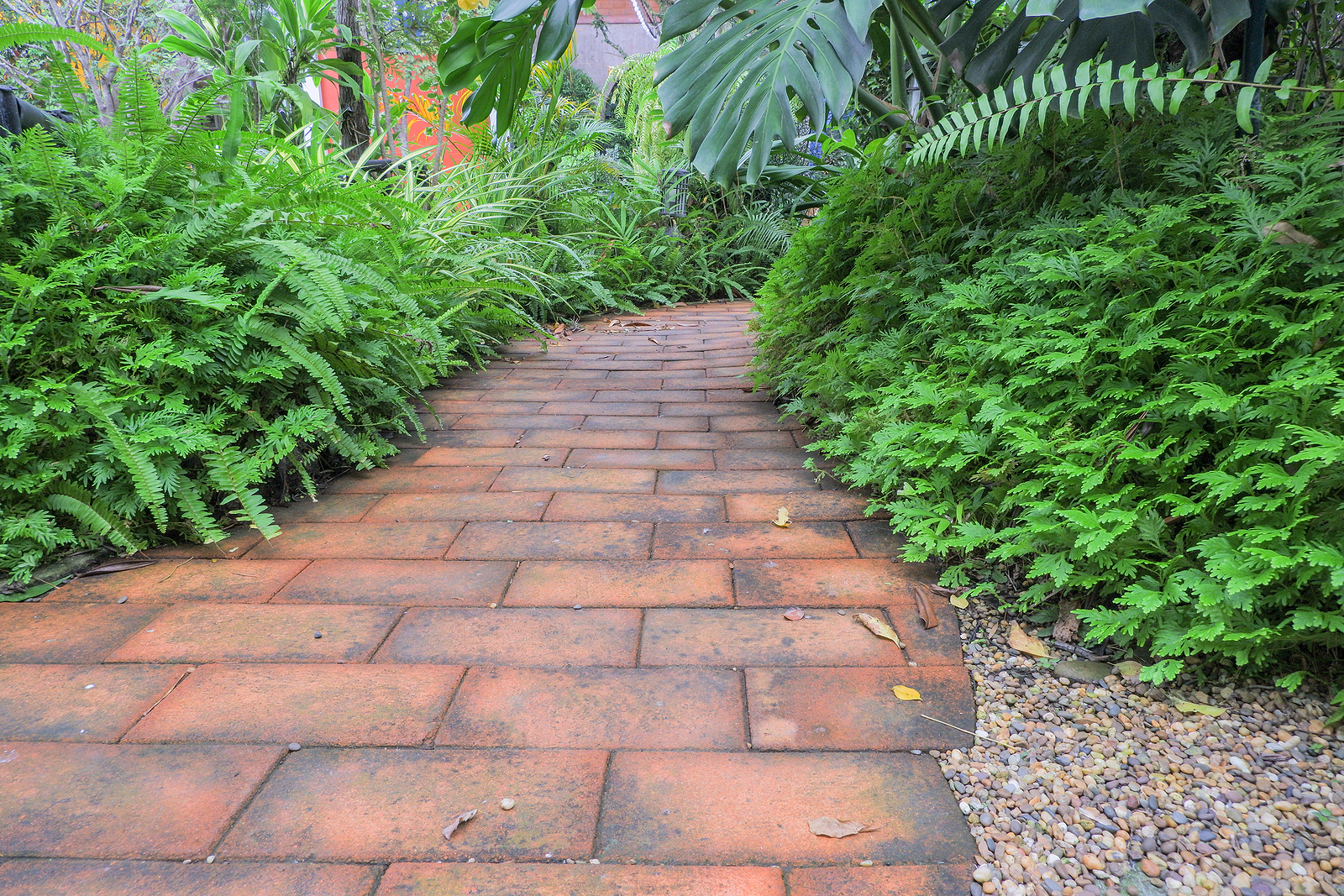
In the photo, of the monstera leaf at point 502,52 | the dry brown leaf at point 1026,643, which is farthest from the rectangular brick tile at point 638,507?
the monstera leaf at point 502,52

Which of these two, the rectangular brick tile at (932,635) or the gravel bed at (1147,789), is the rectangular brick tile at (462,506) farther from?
the gravel bed at (1147,789)

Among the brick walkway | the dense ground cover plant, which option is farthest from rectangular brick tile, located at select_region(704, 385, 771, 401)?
the brick walkway

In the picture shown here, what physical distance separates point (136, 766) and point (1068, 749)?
1389 mm

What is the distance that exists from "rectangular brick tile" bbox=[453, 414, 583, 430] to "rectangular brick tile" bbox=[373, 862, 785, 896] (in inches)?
77.3

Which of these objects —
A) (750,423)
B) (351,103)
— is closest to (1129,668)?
(750,423)

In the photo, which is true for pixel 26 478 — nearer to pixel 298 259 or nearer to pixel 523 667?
pixel 298 259

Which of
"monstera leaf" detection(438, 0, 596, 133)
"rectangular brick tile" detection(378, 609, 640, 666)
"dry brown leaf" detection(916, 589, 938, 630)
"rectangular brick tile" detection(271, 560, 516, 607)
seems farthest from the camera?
"monstera leaf" detection(438, 0, 596, 133)

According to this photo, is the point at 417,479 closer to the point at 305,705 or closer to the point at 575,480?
the point at 575,480

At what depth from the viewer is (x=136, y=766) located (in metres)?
1.15

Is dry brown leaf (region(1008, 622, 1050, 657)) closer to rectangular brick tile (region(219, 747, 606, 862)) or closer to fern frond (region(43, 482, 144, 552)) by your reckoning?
rectangular brick tile (region(219, 747, 606, 862))

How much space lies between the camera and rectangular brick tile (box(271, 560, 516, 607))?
165cm

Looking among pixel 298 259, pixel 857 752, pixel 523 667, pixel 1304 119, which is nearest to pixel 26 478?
pixel 298 259

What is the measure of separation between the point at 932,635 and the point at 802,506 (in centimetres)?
67

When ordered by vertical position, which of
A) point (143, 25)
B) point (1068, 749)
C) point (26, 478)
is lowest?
point (1068, 749)
